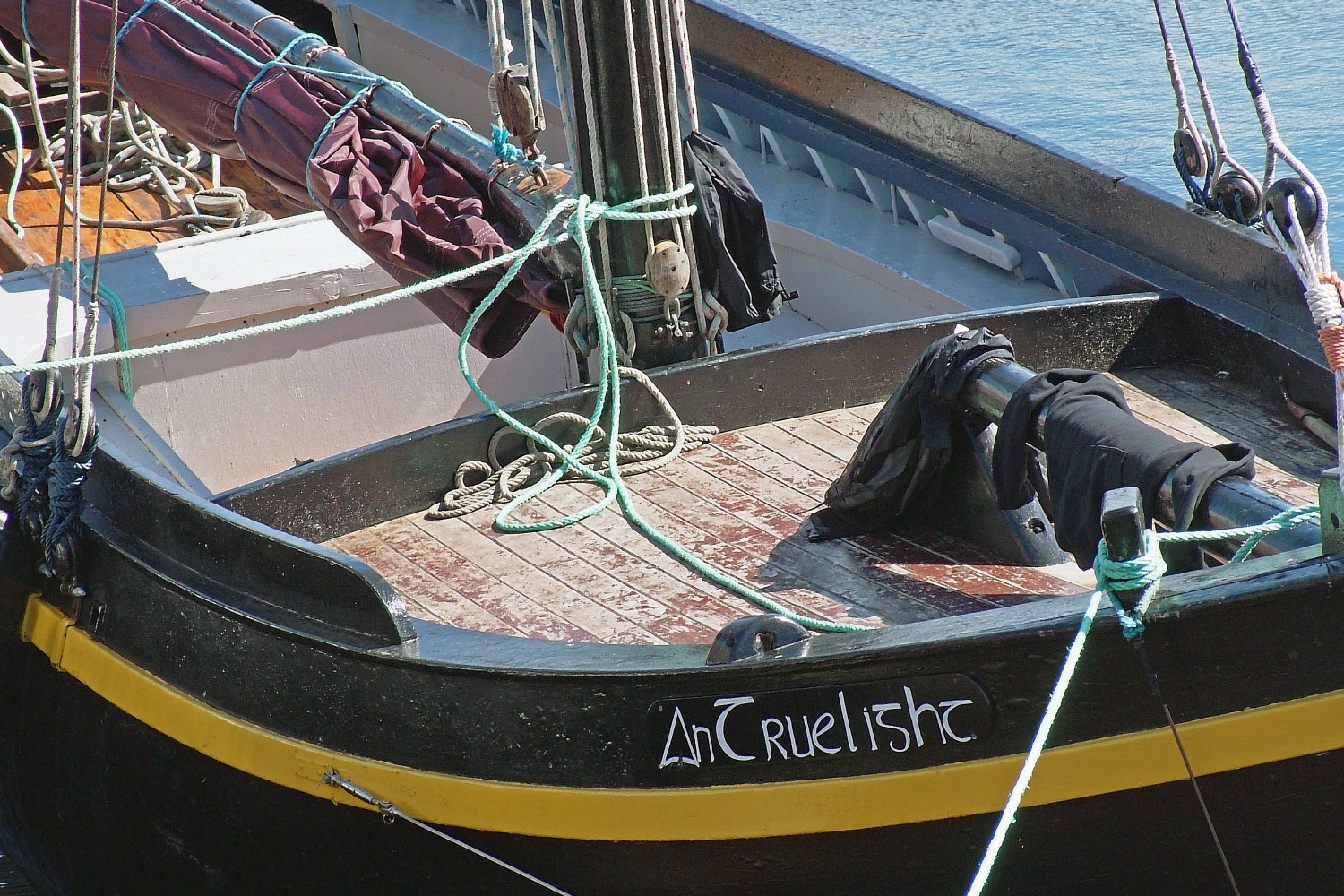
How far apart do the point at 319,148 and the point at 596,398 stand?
97 centimetres

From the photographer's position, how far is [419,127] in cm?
360

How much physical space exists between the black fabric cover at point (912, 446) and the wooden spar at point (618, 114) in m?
0.72

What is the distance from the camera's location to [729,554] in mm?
2789

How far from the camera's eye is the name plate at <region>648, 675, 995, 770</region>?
1.98 metres

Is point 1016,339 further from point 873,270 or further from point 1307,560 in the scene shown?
point 1307,560

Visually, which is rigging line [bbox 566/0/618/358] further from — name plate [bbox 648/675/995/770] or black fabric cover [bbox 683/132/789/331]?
name plate [bbox 648/675/995/770]

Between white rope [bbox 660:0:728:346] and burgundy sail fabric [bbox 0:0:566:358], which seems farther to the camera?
burgundy sail fabric [bbox 0:0:566:358]

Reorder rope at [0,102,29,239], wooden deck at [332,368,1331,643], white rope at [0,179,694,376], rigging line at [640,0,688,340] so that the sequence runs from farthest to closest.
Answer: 1. rope at [0,102,29,239]
2. rigging line at [640,0,688,340]
3. wooden deck at [332,368,1331,643]
4. white rope at [0,179,694,376]

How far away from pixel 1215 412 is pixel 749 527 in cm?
107

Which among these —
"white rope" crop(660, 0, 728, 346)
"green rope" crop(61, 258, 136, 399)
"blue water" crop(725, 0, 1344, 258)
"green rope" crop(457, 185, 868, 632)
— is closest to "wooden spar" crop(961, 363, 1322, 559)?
"green rope" crop(457, 185, 868, 632)

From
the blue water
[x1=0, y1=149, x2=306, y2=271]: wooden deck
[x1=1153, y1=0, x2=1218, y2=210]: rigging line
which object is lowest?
the blue water

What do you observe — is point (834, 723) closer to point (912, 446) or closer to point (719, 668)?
point (719, 668)

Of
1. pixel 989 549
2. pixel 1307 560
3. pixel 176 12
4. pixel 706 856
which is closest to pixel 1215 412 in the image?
pixel 989 549

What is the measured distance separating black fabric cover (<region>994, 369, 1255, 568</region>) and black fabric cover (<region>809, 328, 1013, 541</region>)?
0.56 feet
